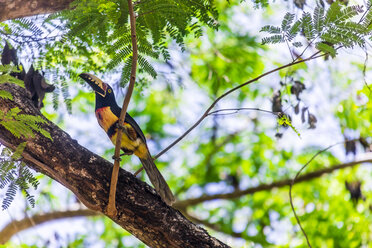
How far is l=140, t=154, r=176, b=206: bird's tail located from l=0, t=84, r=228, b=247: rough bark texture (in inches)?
3.0

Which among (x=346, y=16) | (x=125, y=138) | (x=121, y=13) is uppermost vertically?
(x=346, y=16)

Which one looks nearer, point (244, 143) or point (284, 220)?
point (284, 220)

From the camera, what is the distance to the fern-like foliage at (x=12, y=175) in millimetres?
2695

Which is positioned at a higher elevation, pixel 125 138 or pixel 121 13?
pixel 121 13

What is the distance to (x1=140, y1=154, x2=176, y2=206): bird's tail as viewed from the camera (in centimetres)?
326

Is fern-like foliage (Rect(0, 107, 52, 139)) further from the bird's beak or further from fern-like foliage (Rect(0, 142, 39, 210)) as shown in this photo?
the bird's beak

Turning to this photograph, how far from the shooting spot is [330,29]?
2.85 meters

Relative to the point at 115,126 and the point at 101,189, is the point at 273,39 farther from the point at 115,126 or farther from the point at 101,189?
the point at 101,189

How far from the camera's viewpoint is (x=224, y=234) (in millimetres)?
6031

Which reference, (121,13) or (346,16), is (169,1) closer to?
(121,13)

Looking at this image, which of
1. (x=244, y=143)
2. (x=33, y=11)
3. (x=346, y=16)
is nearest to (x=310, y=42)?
(x=346, y=16)

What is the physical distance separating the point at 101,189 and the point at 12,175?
2.01 feet

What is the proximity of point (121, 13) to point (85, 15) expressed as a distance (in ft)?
0.80

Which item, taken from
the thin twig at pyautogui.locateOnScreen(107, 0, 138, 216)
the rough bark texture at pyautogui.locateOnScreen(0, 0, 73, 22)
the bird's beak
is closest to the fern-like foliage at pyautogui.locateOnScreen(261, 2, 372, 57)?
the thin twig at pyautogui.locateOnScreen(107, 0, 138, 216)
